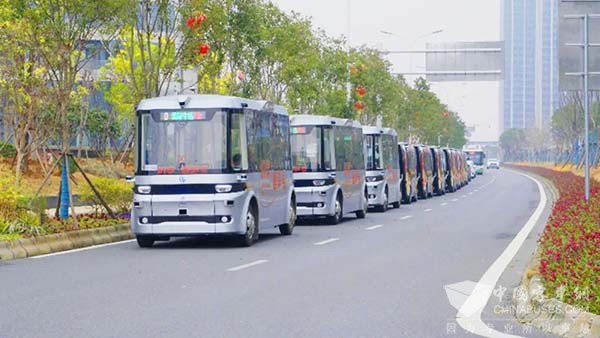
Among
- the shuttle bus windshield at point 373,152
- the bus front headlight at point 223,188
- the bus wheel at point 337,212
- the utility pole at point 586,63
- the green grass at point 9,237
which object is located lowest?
the bus wheel at point 337,212

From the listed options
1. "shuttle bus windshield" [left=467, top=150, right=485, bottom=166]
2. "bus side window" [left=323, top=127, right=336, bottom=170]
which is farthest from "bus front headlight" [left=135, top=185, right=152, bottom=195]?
"shuttle bus windshield" [left=467, top=150, right=485, bottom=166]

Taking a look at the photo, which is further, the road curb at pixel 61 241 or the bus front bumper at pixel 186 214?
the bus front bumper at pixel 186 214

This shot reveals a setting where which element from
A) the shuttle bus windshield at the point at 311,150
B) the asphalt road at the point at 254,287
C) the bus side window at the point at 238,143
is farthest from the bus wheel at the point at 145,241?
the shuttle bus windshield at the point at 311,150

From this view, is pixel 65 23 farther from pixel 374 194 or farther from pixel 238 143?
pixel 374 194

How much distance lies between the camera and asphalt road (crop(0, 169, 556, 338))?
34.4 feet

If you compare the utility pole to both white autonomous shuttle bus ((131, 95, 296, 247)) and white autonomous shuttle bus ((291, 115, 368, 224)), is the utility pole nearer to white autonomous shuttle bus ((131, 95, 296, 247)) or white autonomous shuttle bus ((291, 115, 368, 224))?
white autonomous shuttle bus ((291, 115, 368, 224))

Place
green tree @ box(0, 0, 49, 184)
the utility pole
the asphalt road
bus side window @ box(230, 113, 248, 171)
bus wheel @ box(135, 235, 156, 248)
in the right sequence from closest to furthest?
the asphalt road < bus side window @ box(230, 113, 248, 171) < bus wheel @ box(135, 235, 156, 248) < the utility pole < green tree @ box(0, 0, 49, 184)

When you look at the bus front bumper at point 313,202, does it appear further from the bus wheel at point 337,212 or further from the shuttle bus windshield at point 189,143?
the shuttle bus windshield at point 189,143

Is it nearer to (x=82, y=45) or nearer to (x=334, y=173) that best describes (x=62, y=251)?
(x=82, y=45)

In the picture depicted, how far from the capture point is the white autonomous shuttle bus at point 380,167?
35719 mm

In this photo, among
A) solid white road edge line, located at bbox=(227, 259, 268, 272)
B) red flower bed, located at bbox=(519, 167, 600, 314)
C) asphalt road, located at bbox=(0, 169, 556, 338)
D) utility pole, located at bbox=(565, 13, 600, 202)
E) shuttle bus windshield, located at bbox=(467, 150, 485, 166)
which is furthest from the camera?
shuttle bus windshield, located at bbox=(467, 150, 485, 166)

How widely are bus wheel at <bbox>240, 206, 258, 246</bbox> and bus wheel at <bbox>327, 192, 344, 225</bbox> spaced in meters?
7.08

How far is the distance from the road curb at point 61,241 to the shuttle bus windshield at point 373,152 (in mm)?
14164

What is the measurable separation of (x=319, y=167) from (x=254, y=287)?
14.5 m
